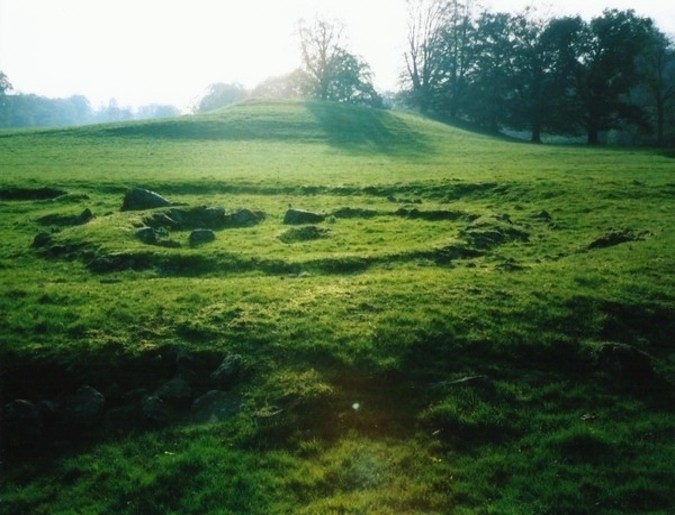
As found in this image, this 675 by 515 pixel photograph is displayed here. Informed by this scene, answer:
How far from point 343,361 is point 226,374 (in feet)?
9.50

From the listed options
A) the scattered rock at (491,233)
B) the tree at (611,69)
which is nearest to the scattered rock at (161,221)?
the scattered rock at (491,233)

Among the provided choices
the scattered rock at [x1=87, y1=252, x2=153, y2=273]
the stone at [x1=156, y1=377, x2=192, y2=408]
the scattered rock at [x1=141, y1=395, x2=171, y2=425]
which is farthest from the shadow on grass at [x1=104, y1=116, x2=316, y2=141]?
the scattered rock at [x1=141, y1=395, x2=171, y2=425]

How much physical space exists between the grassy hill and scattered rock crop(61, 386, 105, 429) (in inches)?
5.1

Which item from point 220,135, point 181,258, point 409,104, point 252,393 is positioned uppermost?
point 409,104

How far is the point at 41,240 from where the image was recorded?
24391mm

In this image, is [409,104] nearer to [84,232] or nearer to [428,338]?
[84,232]

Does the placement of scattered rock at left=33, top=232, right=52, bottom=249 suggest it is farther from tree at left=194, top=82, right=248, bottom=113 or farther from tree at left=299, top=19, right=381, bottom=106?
tree at left=194, top=82, right=248, bottom=113

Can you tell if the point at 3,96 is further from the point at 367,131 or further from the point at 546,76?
the point at 546,76

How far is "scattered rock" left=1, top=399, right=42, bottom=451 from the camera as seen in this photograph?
1175cm

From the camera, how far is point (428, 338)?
1463 centimetres

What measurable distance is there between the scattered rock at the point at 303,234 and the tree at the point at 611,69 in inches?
2855

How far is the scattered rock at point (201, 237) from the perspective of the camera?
24595 millimetres

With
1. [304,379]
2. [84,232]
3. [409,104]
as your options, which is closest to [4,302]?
[84,232]

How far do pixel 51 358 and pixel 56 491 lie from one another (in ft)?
14.3
